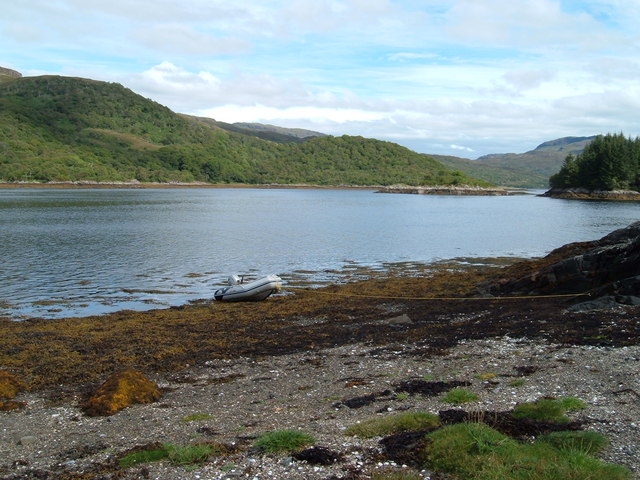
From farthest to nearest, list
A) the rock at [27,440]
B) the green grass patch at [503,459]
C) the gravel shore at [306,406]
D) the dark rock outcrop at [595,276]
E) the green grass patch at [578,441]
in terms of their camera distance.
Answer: the dark rock outcrop at [595,276] < the rock at [27,440] < the gravel shore at [306,406] < the green grass patch at [578,441] < the green grass patch at [503,459]

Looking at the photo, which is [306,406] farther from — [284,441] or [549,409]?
[549,409]

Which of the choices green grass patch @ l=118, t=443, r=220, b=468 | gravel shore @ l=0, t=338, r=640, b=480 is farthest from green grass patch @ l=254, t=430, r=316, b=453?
green grass patch @ l=118, t=443, r=220, b=468

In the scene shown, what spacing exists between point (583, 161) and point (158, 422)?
167656 mm

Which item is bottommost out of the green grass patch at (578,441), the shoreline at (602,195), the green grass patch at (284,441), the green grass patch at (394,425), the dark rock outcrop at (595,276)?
the green grass patch at (284,441)

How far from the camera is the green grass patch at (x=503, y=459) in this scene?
21.3ft

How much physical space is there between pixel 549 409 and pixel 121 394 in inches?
320

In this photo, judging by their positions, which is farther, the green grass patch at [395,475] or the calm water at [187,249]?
the calm water at [187,249]

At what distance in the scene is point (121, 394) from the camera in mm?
11164

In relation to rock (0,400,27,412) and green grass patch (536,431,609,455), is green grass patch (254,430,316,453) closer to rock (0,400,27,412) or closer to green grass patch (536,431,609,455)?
green grass patch (536,431,609,455)

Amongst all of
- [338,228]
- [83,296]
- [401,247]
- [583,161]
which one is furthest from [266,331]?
[583,161]

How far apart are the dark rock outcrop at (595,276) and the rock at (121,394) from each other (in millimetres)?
12993

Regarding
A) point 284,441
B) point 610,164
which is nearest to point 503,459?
point 284,441

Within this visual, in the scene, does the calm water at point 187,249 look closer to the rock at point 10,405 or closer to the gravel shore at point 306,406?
the rock at point 10,405

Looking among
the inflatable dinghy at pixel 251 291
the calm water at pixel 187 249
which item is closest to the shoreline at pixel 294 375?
the inflatable dinghy at pixel 251 291
